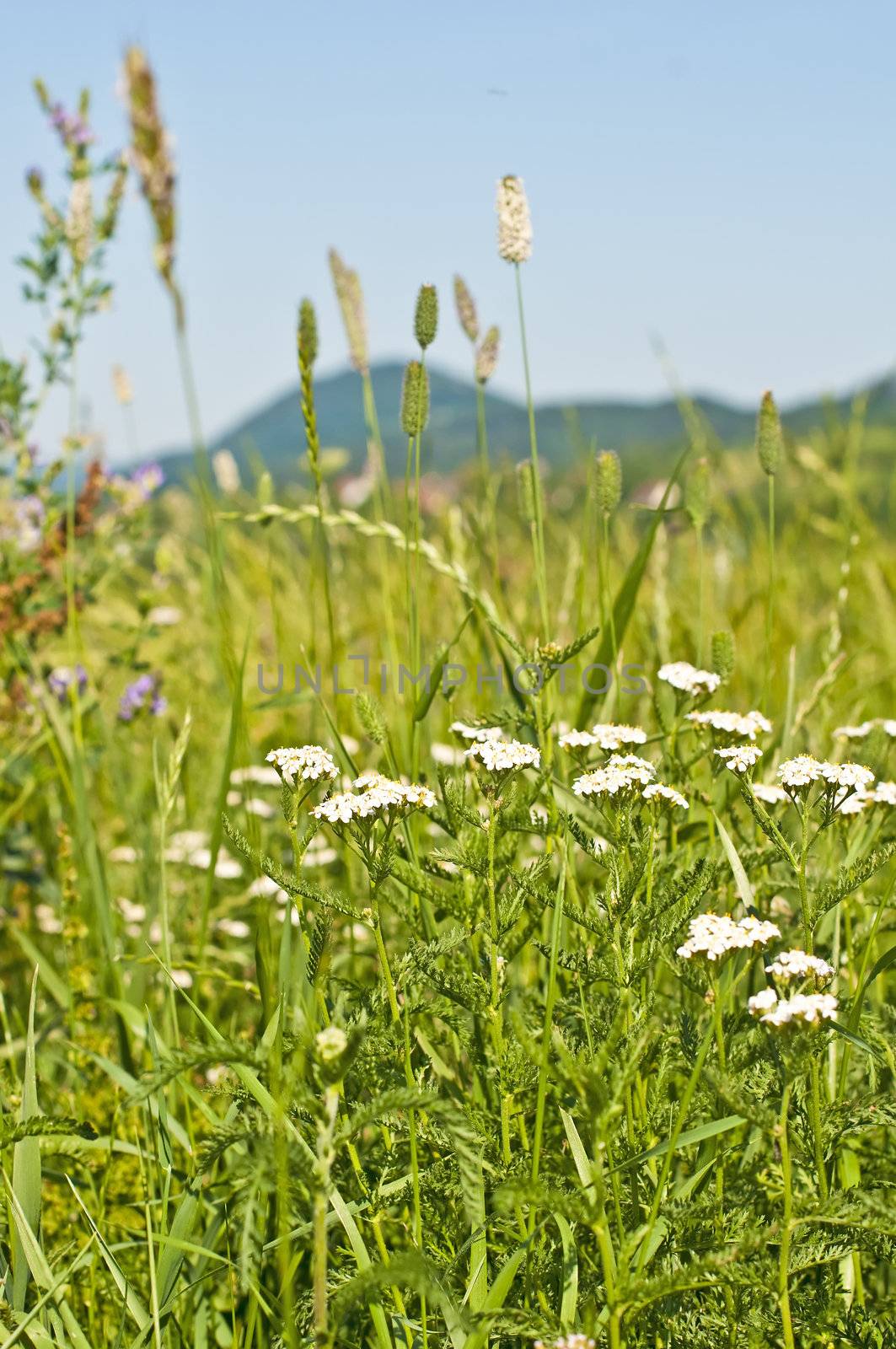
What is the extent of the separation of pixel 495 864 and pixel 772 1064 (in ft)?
1.26

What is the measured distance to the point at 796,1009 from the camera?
1022 mm

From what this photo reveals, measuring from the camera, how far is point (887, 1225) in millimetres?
996

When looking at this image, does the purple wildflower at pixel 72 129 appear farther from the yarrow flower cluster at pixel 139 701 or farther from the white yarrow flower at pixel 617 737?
the white yarrow flower at pixel 617 737

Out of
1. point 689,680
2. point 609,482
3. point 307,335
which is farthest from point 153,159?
point 689,680

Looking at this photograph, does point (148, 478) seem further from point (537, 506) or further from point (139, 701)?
point (537, 506)

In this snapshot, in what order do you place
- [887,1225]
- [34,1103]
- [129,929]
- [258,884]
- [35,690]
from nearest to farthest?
[887,1225] < [258,884] < [34,1103] < [35,690] < [129,929]

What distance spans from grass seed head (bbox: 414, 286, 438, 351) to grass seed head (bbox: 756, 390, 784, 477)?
1.92 feet

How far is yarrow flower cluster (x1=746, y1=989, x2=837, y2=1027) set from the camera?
1.02 m

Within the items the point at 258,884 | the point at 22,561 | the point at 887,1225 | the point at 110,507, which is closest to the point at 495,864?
the point at 258,884

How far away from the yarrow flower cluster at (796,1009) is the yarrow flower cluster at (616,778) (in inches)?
10.3

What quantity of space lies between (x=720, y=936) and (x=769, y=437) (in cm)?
99

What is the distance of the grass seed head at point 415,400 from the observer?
5.19 ft

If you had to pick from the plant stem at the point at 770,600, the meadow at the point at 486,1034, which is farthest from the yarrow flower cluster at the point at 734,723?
the plant stem at the point at 770,600

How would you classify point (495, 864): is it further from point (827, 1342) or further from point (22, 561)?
point (22, 561)
